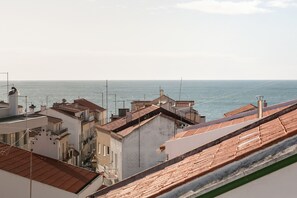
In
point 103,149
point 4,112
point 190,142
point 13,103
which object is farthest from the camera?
point 103,149

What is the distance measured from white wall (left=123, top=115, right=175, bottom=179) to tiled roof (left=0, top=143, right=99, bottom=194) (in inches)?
500

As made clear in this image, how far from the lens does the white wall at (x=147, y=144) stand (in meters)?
32.5

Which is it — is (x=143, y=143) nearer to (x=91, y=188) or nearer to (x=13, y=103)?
(x=13, y=103)

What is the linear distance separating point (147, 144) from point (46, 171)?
15.1 meters

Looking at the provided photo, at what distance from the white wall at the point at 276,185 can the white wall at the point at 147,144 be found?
90.7 feet

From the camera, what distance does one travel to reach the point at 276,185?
4.32 m

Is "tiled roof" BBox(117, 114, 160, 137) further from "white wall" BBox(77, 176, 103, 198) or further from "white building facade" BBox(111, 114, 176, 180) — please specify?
"white wall" BBox(77, 176, 103, 198)

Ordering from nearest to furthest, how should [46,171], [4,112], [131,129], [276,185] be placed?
[276,185], [46,171], [4,112], [131,129]

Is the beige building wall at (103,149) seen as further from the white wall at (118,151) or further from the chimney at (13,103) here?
the chimney at (13,103)

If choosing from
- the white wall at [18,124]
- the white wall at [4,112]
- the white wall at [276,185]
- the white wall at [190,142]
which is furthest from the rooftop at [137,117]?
the white wall at [276,185]

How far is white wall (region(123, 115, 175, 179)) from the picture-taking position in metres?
32.5

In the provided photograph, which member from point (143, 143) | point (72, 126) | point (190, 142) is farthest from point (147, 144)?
point (72, 126)

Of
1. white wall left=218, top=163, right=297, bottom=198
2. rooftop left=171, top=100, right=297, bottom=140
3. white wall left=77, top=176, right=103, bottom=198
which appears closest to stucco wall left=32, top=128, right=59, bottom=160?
white wall left=77, top=176, right=103, bottom=198

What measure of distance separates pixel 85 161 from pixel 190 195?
180 feet
